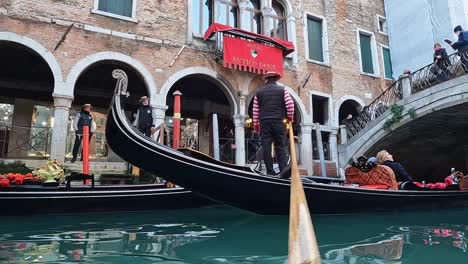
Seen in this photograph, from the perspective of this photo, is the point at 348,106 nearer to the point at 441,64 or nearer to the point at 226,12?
the point at 441,64

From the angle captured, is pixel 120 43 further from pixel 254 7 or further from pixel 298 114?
pixel 298 114

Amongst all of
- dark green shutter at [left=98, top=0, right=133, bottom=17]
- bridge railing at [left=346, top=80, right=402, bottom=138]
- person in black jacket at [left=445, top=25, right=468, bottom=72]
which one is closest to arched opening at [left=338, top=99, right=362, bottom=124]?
bridge railing at [left=346, top=80, right=402, bottom=138]

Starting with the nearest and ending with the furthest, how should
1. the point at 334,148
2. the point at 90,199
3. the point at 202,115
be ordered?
1. the point at 90,199
2. the point at 334,148
3. the point at 202,115

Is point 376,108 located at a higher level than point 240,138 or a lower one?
higher

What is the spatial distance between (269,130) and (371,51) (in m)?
7.94

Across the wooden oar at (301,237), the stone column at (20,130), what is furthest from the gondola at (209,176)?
the stone column at (20,130)

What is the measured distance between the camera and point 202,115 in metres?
8.84

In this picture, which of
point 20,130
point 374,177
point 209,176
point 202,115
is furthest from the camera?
point 202,115

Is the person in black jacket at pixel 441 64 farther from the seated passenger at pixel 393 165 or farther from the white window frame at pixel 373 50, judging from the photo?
the white window frame at pixel 373 50

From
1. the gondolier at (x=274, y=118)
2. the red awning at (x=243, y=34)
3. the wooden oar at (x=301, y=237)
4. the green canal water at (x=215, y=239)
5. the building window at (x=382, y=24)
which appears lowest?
the green canal water at (x=215, y=239)

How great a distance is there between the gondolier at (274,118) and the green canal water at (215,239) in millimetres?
568

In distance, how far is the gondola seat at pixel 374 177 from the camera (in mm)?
3656

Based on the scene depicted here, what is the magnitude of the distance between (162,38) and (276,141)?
4.24 meters

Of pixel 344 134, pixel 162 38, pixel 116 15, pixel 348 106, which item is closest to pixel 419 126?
pixel 344 134
